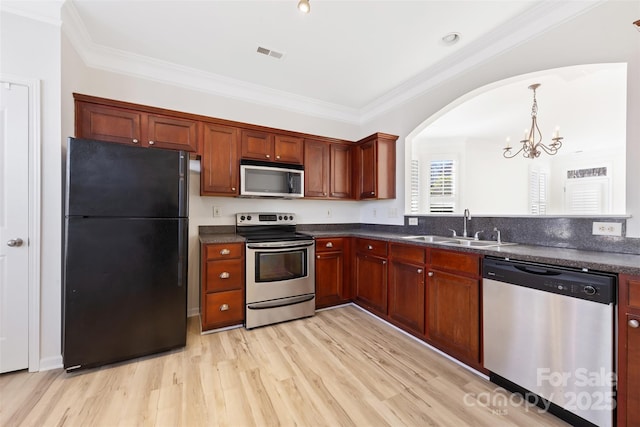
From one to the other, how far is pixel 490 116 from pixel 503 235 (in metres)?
2.60

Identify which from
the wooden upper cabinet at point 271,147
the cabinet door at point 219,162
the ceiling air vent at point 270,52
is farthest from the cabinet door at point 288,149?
the ceiling air vent at point 270,52

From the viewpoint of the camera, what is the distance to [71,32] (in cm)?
208

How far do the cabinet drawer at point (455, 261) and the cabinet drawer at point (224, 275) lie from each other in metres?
1.84

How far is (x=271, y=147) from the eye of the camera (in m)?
3.00

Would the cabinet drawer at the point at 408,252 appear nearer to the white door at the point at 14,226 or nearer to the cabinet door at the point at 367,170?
the cabinet door at the point at 367,170

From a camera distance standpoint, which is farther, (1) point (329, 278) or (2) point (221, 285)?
(1) point (329, 278)

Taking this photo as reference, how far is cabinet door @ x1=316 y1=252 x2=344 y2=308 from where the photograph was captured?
3.01 meters

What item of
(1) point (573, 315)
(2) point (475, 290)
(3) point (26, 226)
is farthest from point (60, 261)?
(1) point (573, 315)

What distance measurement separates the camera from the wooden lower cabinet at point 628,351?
1162 mm

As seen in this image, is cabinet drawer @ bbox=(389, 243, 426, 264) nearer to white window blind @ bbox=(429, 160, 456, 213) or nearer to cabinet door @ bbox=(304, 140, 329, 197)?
cabinet door @ bbox=(304, 140, 329, 197)

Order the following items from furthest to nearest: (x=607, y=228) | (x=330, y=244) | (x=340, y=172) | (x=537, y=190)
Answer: (x=537, y=190), (x=340, y=172), (x=330, y=244), (x=607, y=228)

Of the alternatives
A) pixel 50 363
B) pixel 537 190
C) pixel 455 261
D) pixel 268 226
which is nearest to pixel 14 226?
pixel 50 363

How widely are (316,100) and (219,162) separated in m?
1.70

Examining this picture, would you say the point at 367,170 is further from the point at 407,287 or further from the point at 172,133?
the point at 172,133
